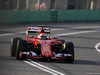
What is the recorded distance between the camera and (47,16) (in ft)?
143

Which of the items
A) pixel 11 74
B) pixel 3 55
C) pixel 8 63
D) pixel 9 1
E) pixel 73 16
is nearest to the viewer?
pixel 11 74

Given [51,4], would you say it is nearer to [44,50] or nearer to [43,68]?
[44,50]

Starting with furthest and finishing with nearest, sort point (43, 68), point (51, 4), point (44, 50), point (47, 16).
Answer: point (51, 4) < point (47, 16) < point (44, 50) < point (43, 68)

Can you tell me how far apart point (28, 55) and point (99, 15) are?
34091mm

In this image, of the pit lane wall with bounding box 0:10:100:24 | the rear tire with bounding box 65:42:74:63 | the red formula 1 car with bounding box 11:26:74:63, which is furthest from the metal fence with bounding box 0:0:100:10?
the rear tire with bounding box 65:42:74:63

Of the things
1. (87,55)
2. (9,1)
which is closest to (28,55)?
(87,55)

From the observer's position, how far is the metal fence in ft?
131

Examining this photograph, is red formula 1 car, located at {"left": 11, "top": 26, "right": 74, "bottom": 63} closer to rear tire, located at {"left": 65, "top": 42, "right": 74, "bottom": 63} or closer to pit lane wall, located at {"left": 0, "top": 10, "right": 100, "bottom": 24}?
rear tire, located at {"left": 65, "top": 42, "right": 74, "bottom": 63}

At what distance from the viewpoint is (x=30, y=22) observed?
41812 millimetres

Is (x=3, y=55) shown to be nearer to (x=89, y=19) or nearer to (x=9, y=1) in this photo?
(x=9, y=1)

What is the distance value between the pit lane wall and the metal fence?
83 centimetres

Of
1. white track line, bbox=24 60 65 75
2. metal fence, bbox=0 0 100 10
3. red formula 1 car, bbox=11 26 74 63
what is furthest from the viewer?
metal fence, bbox=0 0 100 10

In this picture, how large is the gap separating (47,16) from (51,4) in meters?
4.07

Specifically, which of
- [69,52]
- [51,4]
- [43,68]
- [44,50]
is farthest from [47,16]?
[43,68]
